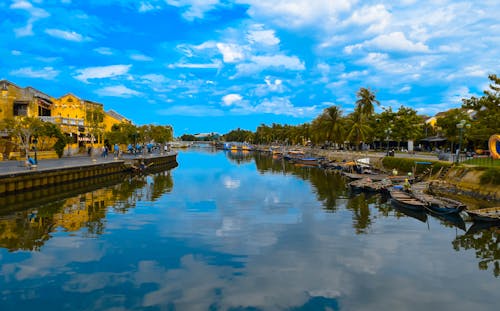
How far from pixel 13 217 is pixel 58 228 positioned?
669 centimetres

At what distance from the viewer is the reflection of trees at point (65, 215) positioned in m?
25.1

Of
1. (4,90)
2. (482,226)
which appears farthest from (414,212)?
(4,90)

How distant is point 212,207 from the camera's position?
122 feet

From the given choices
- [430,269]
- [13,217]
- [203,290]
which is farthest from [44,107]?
[430,269]

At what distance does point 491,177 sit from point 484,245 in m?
18.1

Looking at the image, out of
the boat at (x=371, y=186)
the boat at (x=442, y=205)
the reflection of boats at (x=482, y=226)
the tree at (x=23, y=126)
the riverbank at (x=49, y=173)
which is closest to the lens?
the reflection of boats at (x=482, y=226)

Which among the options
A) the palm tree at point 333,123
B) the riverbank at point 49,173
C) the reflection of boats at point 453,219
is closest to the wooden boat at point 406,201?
the reflection of boats at point 453,219

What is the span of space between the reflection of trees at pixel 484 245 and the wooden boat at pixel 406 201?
645 cm

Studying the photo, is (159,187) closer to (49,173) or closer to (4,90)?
(49,173)

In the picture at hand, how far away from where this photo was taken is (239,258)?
2095cm

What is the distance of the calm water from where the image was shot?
15812 millimetres

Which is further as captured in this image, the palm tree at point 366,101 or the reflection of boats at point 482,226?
the palm tree at point 366,101

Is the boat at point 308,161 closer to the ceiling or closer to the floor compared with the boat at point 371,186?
closer to the ceiling

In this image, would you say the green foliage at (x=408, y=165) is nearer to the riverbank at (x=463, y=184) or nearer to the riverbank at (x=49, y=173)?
the riverbank at (x=463, y=184)
